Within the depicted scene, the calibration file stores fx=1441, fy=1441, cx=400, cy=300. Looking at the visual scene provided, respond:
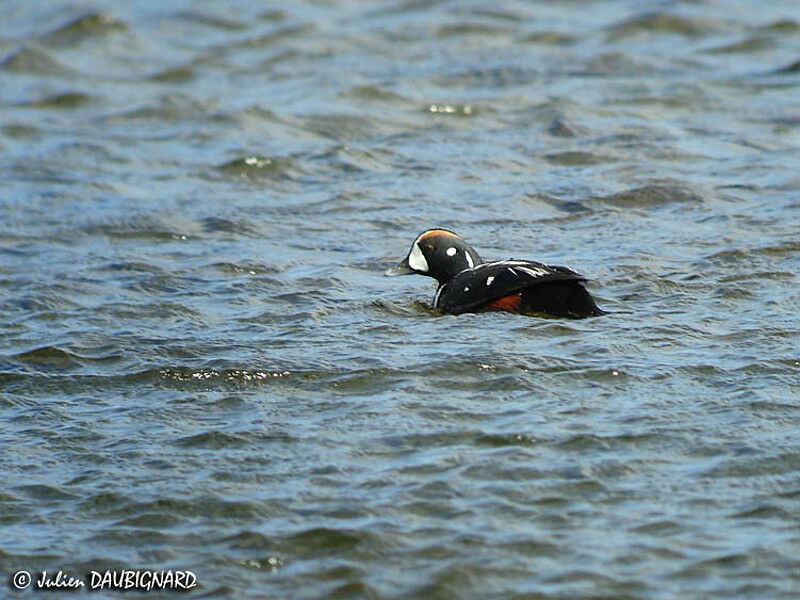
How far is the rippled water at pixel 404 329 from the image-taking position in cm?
575

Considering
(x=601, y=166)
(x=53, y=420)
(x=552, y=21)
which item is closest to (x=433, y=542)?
(x=53, y=420)

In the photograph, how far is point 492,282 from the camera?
866 cm

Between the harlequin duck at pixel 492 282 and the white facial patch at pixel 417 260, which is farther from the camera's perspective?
the white facial patch at pixel 417 260

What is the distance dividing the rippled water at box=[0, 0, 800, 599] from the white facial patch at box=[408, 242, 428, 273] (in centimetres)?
25

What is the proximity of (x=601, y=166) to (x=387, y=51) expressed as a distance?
21.5ft

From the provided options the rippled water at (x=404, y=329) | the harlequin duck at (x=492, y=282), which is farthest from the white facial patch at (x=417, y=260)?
the rippled water at (x=404, y=329)

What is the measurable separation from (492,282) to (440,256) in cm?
78

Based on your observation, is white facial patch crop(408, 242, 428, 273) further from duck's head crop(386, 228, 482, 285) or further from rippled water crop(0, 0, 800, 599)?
rippled water crop(0, 0, 800, 599)

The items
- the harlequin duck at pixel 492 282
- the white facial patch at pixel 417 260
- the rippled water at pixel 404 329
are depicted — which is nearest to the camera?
the rippled water at pixel 404 329

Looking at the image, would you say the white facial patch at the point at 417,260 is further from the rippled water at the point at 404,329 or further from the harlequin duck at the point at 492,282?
the rippled water at the point at 404,329

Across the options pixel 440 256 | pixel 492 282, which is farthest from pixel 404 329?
pixel 440 256

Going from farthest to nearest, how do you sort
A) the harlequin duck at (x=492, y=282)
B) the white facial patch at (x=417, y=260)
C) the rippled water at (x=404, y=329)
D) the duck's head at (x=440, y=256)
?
1. the white facial patch at (x=417, y=260)
2. the duck's head at (x=440, y=256)
3. the harlequin duck at (x=492, y=282)
4. the rippled water at (x=404, y=329)

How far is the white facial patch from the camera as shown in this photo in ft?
30.9

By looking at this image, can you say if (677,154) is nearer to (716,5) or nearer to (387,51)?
(387,51)
